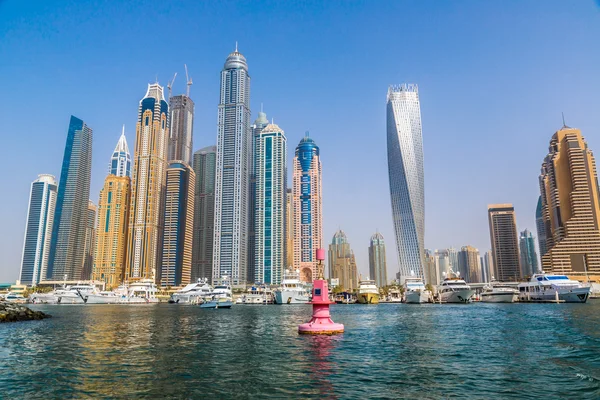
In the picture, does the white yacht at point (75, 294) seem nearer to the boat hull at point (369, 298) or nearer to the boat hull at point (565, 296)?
the boat hull at point (369, 298)

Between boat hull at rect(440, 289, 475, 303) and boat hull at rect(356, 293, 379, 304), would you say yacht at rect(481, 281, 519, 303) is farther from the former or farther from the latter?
boat hull at rect(356, 293, 379, 304)

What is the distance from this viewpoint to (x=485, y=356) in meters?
31.6

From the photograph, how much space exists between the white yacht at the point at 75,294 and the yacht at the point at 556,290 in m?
179

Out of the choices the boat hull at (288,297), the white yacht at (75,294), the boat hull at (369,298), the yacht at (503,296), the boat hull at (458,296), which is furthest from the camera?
the boat hull at (369,298)

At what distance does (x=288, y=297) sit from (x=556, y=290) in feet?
328

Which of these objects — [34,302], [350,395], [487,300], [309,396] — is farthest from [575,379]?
[34,302]

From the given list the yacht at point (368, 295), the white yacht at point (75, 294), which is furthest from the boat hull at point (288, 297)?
the white yacht at point (75, 294)

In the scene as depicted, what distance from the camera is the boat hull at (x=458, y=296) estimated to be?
5925 inches

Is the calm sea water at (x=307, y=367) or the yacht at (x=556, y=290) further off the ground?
the yacht at (x=556, y=290)

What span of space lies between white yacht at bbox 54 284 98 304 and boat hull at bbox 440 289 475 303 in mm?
146831

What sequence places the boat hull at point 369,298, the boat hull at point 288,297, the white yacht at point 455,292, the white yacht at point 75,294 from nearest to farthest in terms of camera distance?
1. the white yacht at point 455,292
2. the white yacht at point 75,294
3. the boat hull at point 288,297
4. the boat hull at point 369,298

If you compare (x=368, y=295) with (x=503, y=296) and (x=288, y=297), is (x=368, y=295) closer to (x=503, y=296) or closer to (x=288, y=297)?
(x=288, y=297)

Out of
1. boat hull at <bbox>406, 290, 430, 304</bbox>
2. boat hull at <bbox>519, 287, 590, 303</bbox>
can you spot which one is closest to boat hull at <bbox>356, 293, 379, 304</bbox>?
boat hull at <bbox>406, 290, 430, 304</bbox>

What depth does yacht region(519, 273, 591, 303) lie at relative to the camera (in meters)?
135
